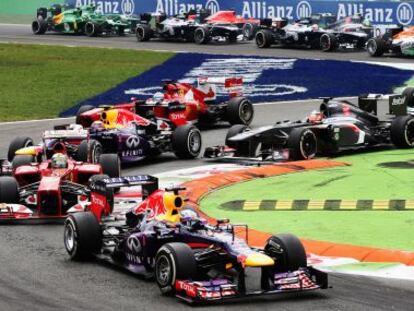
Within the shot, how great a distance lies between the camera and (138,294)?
1428 cm

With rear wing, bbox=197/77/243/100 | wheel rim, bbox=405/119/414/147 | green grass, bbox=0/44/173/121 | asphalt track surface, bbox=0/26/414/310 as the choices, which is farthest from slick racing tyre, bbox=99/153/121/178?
green grass, bbox=0/44/173/121

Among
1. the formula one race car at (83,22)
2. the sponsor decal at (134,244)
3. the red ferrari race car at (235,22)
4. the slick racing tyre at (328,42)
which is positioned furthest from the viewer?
the formula one race car at (83,22)

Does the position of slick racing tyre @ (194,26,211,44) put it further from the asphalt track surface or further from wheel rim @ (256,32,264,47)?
the asphalt track surface

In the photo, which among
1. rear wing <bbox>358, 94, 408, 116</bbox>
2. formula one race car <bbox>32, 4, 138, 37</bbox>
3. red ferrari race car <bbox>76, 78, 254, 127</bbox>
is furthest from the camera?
formula one race car <bbox>32, 4, 138, 37</bbox>

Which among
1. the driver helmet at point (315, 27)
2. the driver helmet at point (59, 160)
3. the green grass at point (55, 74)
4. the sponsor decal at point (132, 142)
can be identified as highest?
the driver helmet at point (315, 27)

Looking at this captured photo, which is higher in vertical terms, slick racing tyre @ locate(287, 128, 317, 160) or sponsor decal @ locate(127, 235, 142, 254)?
sponsor decal @ locate(127, 235, 142, 254)

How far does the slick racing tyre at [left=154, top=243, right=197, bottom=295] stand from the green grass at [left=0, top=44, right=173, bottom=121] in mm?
19792

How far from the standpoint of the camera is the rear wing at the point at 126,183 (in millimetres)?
16938

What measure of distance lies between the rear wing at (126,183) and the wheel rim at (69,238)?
38.6 inches

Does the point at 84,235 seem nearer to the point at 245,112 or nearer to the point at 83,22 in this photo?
the point at 245,112

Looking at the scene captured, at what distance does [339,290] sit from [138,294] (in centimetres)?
244

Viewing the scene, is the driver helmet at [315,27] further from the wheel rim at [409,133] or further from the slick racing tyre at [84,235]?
the slick racing tyre at [84,235]

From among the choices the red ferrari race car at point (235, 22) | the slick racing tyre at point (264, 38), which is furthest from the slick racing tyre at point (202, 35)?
the slick racing tyre at point (264, 38)

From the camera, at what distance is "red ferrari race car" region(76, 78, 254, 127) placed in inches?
1105
